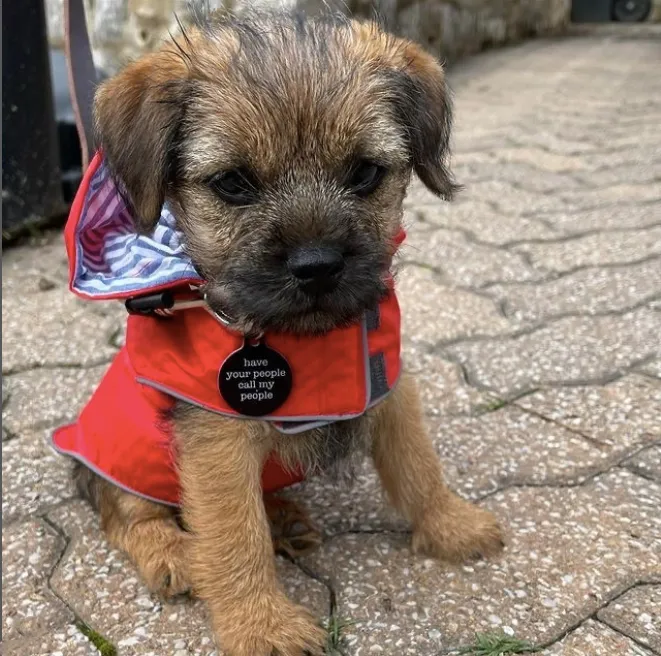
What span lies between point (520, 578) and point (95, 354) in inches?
67.3

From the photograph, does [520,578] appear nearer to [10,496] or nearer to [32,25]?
[10,496]

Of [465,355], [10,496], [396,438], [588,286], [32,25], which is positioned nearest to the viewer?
[396,438]

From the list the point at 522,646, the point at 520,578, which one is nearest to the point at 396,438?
the point at 520,578

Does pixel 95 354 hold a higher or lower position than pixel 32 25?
lower

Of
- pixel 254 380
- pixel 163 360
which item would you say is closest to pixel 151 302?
pixel 163 360

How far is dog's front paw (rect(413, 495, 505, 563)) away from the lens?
5.80 ft

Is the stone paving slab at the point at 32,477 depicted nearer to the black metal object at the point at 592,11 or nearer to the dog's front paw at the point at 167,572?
the dog's front paw at the point at 167,572

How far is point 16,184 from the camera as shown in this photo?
3732 millimetres

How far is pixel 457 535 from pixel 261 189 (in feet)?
2.79

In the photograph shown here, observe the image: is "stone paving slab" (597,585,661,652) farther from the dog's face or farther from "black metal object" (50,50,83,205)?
"black metal object" (50,50,83,205)

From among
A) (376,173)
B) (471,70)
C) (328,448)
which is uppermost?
(376,173)

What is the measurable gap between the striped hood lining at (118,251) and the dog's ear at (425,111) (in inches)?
20.2

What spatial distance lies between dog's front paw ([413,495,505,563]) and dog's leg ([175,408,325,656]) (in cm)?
34

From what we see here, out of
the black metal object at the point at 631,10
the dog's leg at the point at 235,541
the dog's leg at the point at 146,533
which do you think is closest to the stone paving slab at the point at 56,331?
the dog's leg at the point at 146,533
